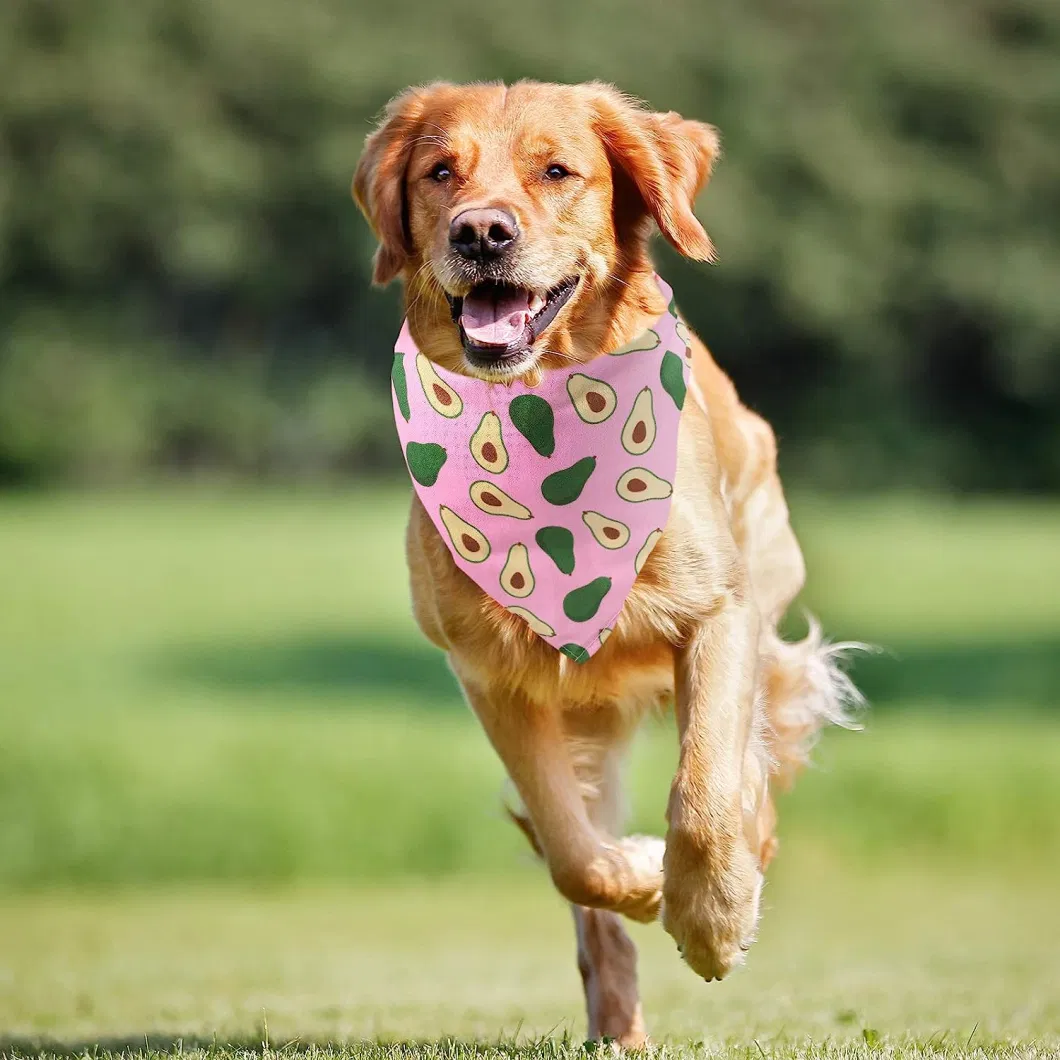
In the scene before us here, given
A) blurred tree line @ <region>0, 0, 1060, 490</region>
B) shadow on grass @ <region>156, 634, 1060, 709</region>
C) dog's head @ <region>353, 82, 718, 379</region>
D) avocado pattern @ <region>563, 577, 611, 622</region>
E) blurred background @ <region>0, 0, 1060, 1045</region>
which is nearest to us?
dog's head @ <region>353, 82, 718, 379</region>

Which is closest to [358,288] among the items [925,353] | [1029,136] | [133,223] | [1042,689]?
[133,223]

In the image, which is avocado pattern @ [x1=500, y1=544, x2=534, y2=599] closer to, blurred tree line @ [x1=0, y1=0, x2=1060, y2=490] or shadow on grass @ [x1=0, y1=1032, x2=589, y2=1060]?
shadow on grass @ [x1=0, y1=1032, x2=589, y2=1060]

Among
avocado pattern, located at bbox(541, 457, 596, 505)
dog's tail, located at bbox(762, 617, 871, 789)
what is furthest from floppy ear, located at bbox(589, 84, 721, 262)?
dog's tail, located at bbox(762, 617, 871, 789)

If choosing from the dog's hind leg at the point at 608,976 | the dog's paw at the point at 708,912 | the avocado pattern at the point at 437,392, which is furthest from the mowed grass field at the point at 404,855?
the avocado pattern at the point at 437,392

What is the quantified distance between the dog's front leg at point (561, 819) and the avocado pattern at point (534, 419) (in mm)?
607

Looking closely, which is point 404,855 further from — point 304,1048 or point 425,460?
point 425,460

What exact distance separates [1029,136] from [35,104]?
79.9ft

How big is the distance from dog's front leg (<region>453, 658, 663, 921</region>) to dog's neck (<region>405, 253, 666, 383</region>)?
0.80m

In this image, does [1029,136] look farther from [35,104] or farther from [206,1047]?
[206,1047]

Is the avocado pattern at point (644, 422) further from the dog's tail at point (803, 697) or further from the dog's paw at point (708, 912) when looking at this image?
the dog's paw at point (708, 912)

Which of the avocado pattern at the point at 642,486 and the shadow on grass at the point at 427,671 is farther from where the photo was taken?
the shadow on grass at the point at 427,671

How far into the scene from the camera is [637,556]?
168 inches

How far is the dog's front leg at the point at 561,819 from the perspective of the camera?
14.0 ft

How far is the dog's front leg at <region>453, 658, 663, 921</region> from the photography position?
14.0 feet
